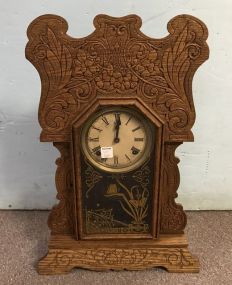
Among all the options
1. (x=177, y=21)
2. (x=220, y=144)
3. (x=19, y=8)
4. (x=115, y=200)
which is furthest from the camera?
(x=220, y=144)

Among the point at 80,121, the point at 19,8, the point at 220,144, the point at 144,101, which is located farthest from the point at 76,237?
the point at 19,8

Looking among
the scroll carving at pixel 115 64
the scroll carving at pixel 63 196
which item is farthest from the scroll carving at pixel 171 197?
the scroll carving at pixel 63 196

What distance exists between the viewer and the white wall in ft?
5.00

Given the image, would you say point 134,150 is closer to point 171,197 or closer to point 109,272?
point 171,197

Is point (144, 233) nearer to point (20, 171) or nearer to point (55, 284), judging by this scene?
point (55, 284)

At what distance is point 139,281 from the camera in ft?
4.48

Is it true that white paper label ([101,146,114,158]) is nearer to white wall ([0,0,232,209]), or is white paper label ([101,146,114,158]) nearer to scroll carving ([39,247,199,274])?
scroll carving ([39,247,199,274])

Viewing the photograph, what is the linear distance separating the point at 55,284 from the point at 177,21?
963 mm

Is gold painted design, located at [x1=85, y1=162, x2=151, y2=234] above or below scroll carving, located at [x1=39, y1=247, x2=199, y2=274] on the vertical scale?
above

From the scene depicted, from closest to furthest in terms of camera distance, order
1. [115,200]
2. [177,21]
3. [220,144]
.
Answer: [177,21]
[115,200]
[220,144]

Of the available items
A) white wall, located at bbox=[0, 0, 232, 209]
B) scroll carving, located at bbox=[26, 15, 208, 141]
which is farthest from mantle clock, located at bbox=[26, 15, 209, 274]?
white wall, located at bbox=[0, 0, 232, 209]

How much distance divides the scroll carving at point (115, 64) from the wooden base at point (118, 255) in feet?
1.41

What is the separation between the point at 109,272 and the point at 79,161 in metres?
0.45

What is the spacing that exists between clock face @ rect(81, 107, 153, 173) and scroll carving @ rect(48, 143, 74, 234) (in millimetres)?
87
